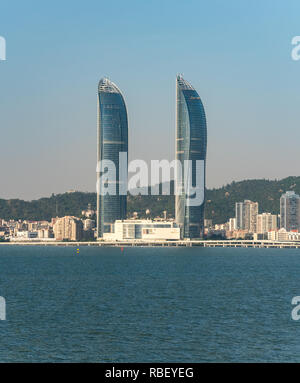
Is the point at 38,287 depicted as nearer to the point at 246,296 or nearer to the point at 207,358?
the point at 246,296

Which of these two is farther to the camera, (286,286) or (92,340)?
(286,286)

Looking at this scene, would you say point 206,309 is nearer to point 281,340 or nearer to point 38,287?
point 281,340

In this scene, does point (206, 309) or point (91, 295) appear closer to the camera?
point (206, 309)

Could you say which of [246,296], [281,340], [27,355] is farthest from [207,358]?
[246,296]

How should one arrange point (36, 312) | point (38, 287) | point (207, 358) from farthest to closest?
point (38, 287)
point (36, 312)
point (207, 358)
